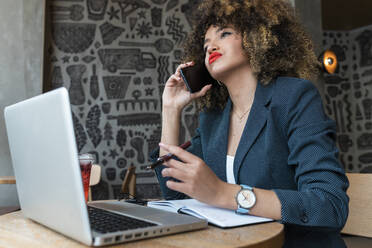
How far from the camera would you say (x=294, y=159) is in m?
1.15

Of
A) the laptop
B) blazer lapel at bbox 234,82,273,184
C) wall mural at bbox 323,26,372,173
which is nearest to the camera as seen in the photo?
the laptop

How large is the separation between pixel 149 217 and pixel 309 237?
0.50 m

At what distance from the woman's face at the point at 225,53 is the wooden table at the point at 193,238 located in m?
0.71

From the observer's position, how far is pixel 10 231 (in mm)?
936

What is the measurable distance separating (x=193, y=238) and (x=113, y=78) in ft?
16.0

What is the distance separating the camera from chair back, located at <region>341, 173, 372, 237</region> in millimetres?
1312

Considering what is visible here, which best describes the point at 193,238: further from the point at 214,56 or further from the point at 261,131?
the point at 214,56

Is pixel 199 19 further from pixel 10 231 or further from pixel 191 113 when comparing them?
pixel 191 113

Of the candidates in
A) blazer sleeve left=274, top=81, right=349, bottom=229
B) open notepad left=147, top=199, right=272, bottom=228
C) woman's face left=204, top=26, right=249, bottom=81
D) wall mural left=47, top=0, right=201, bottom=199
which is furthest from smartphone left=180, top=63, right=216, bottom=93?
wall mural left=47, top=0, right=201, bottom=199

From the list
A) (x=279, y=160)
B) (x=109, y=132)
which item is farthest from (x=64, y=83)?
(x=279, y=160)

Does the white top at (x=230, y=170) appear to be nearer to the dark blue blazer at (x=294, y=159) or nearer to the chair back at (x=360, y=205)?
the dark blue blazer at (x=294, y=159)

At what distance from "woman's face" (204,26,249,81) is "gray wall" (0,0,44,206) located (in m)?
3.87

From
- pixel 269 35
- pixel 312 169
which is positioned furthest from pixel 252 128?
pixel 269 35

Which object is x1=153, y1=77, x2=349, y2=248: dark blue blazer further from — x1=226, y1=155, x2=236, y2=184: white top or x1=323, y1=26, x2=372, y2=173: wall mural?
x1=323, y1=26, x2=372, y2=173: wall mural
